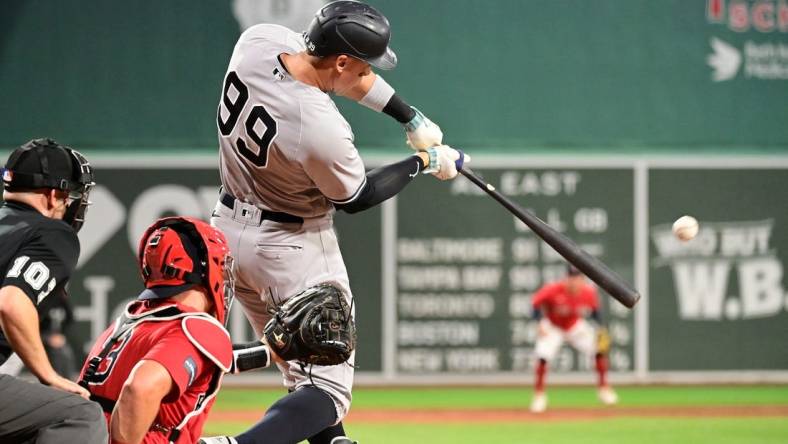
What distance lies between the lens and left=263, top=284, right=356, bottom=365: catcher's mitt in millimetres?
3988

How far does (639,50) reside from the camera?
38.8 ft

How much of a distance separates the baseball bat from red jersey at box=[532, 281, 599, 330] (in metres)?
5.78

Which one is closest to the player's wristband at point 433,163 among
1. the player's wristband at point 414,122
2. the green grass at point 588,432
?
the player's wristband at point 414,122

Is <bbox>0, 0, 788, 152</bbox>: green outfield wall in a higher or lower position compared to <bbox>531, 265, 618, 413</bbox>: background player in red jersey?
higher

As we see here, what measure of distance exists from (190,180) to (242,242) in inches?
276

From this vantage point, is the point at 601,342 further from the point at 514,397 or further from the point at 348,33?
the point at 348,33

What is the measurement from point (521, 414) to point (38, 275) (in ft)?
21.3

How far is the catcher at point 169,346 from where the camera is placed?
3127 millimetres

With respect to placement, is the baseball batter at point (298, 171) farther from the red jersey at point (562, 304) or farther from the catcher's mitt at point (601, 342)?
the catcher's mitt at point (601, 342)

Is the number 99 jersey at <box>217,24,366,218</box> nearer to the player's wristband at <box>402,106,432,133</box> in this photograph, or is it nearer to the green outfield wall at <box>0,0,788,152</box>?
the player's wristband at <box>402,106,432,133</box>

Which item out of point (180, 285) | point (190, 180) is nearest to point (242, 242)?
point (180, 285)

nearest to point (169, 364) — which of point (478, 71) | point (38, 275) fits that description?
point (38, 275)

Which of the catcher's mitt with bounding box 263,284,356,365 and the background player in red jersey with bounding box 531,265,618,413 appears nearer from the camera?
A: the catcher's mitt with bounding box 263,284,356,365

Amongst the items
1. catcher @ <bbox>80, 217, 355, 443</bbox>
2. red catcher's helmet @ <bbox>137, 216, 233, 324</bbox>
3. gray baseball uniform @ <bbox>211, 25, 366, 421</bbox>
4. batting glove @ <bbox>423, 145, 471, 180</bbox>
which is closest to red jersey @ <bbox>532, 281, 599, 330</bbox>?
batting glove @ <bbox>423, 145, 471, 180</bbox>
